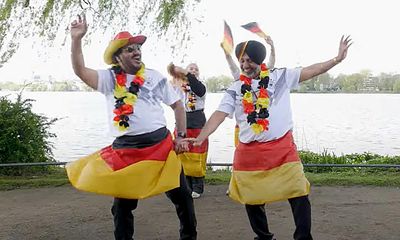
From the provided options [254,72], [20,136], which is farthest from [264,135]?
[20,136]

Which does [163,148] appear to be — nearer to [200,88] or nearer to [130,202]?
[130,202]

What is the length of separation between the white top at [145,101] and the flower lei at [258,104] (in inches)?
24.0

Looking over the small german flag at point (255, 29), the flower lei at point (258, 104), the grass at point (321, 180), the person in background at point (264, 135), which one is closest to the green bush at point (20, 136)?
the grass at point (321, 180)

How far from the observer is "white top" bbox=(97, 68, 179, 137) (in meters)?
4.20

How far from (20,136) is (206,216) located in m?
4.38

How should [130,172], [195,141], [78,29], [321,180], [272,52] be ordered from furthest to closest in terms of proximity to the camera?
[321,180]
[272,52]
[195,141]
[130,172]
[78,29]

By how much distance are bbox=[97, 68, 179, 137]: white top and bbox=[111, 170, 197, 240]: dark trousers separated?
1.78 feet

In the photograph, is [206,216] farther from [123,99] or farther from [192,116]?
[123,99]

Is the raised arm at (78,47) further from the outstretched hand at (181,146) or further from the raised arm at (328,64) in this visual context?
the raised arm at (328,64)

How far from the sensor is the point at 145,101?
4.25 meters

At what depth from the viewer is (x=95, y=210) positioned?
6176 mm

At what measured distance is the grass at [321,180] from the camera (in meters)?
7.65

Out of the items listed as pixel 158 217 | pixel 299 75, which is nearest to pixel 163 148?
pixel 299 75

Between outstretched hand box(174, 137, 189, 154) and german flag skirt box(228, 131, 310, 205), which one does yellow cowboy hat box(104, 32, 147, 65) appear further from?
german flag skirt box(228, 131, 310, 205)
